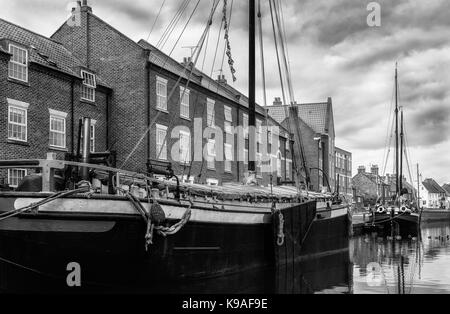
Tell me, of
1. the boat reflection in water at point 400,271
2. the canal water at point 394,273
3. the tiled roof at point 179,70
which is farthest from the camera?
the tiled roof at point 179,70

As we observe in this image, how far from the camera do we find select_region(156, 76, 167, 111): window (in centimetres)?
3027

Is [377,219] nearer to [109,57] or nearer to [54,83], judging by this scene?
[109,57]

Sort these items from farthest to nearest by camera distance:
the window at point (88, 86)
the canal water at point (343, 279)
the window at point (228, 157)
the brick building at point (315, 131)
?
the brick building at point (315, 131) → the window at point (228, 157) → the window at point (88, 86) → the canal water at point (343, 279)

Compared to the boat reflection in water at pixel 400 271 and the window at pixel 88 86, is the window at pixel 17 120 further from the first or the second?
the boat reflection in water at pixel 400 271

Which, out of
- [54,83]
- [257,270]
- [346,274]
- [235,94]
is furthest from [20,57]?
[235,94]

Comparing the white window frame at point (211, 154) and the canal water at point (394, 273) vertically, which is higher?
the white window frame at point (211, 154)

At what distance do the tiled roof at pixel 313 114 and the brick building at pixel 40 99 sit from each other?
123 feet

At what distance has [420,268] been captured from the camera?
20.6 m

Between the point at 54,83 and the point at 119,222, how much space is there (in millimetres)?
15979

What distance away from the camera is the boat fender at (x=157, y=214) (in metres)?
11.2

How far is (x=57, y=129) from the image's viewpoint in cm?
2520

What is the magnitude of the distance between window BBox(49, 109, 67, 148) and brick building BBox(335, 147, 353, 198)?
50.0 m

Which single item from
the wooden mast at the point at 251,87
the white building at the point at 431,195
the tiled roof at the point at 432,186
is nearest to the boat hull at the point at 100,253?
the wooden mast at the point at 251,87

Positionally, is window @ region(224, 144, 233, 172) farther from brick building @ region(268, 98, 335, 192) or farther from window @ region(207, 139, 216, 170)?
brick building @ region(268, 98, 335, 192)
